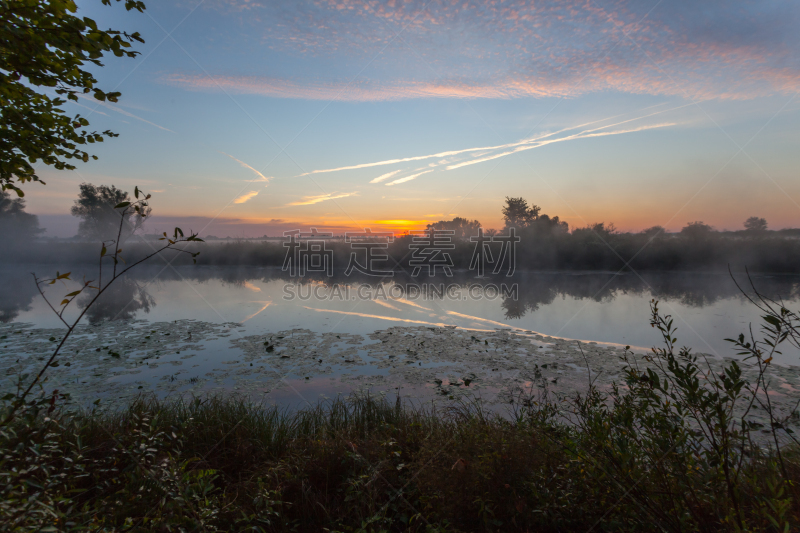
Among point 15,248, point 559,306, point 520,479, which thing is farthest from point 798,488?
point 15,248

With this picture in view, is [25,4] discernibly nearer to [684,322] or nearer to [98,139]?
[98,139]

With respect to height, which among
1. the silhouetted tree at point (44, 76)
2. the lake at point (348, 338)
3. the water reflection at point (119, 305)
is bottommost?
the water reflection at point (119, 305)

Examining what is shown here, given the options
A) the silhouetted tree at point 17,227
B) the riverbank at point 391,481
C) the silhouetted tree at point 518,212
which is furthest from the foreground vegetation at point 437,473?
the silhouetted tree at point 17,227

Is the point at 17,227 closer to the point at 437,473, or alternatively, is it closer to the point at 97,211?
the point at 97,211

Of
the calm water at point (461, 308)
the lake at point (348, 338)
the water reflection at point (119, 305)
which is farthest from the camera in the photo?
the water reflection at point (119, 305)

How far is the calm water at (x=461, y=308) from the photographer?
11.2 meters

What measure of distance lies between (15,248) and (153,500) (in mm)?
71891

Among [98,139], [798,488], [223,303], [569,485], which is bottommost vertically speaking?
[223,303]

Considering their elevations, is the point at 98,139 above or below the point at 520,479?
above

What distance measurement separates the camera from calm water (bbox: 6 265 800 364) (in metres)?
11.2

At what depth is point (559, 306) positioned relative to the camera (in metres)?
15.2

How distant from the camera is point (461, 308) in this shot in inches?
591

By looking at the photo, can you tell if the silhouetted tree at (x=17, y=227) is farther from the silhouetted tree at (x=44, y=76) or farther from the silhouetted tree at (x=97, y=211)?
the silhouetted tree at (x=44, y=76)

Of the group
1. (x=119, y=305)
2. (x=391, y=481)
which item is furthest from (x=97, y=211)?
(x=391, y=481)
